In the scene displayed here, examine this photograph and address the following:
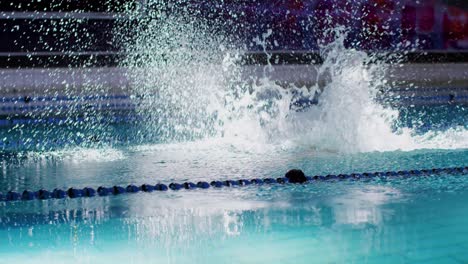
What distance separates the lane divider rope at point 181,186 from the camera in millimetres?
2715

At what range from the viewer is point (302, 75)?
33.5 feet

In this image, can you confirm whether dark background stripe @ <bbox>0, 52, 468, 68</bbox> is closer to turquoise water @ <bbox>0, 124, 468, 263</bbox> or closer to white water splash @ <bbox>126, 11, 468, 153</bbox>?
white water splash @ <bbox>126, 11, 468, 153</bbox>

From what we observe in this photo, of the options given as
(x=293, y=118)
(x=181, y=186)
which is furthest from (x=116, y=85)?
(x=181, y=186)

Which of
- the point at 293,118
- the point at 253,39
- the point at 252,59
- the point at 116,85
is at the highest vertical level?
the point at 253,39

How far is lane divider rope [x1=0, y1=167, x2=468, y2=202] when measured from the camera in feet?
8.91

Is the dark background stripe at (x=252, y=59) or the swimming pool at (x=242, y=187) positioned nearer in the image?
the swimming pool at (x=242, y=187)

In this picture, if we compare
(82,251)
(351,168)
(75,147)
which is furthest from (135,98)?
(82,251)

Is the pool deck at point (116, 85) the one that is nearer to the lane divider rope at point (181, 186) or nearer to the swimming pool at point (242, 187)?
the swimming pool at point (242, 187)

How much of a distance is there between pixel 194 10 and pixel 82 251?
9.63 meters

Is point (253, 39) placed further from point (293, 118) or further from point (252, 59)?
point (293, 118)

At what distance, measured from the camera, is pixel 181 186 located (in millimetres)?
2930

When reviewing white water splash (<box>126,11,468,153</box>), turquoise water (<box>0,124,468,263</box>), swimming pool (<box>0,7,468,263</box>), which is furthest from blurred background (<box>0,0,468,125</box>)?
turquoise water (<box>0,124,468,263</box>)

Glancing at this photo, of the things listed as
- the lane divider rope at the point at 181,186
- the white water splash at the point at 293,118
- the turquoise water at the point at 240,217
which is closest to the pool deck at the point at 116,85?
the white water splash at the point at 293,118

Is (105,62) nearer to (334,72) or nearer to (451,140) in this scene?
(334,72)
